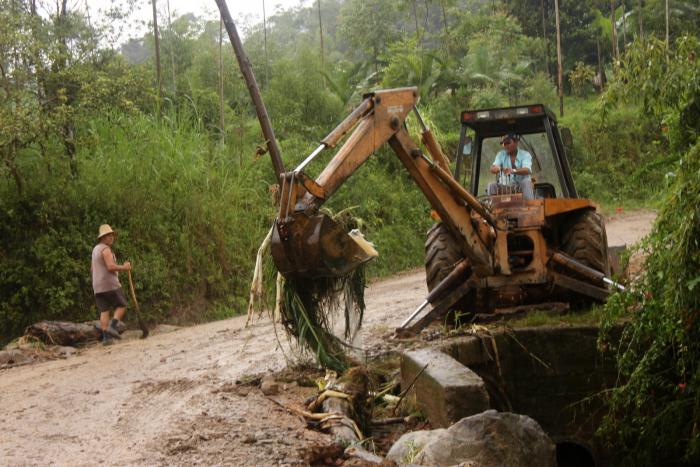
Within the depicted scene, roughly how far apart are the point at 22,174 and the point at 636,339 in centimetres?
1232

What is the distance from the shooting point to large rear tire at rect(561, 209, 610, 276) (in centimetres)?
983

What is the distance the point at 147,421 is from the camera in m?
7.13

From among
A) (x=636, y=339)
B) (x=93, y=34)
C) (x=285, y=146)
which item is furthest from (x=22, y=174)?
(x=636, y=339)

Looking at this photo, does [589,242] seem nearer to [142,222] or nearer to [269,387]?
[269,387]

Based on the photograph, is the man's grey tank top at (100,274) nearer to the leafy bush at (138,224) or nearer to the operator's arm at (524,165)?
the leafy bush at (138,224)

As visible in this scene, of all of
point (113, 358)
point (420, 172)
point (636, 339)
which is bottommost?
point (113, 358)

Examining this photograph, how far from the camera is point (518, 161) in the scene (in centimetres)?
1027

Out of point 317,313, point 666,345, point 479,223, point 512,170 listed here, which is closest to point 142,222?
point 512,170

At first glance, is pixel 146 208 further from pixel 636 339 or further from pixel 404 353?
pixel 636 339

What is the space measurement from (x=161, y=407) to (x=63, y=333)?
6556 mm

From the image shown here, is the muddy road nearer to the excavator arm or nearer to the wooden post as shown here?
the excavator arm

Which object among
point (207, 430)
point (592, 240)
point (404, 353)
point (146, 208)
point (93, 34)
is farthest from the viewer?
point (93, 34)


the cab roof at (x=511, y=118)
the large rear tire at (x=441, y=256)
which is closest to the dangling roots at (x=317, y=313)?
the large rear tire at (x=441, y=256)

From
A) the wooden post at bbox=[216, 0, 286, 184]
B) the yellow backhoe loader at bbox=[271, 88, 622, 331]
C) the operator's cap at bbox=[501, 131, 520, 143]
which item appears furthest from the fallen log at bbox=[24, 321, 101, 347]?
the operator's cap at bbox=[501, 131, 520, 143]
